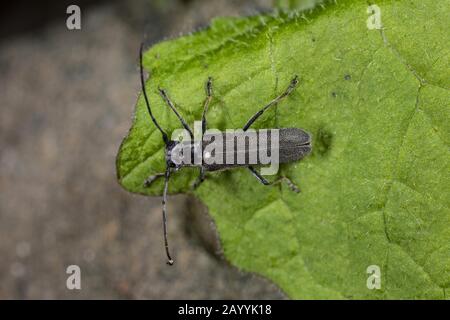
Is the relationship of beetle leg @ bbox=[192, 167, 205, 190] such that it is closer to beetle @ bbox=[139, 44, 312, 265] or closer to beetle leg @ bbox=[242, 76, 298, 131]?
beetle @ bbox=[139, 44, 312, 265]

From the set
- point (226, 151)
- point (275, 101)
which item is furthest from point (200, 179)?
point (275, 101)

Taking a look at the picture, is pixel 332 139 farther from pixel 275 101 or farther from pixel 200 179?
pixel 200 179

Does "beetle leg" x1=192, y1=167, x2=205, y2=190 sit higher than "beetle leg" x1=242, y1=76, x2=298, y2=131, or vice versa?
"beetle leg" x1=242, y1=76, x2=298, y2=131

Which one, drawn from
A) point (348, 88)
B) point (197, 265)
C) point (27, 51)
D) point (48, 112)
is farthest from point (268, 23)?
point (27, 51)

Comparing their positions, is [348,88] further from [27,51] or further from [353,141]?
[27,51]

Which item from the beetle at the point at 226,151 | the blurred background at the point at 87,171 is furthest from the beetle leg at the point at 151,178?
the blurred background at the point at 87,171

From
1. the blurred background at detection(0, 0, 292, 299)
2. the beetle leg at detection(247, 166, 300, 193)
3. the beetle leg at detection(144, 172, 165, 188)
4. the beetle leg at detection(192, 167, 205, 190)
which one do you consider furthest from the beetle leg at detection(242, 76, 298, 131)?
the blurred background at detection(0, 0, 292, 299)

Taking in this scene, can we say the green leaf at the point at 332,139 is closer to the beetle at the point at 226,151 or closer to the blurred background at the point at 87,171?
the beetle at the point at 226,151
